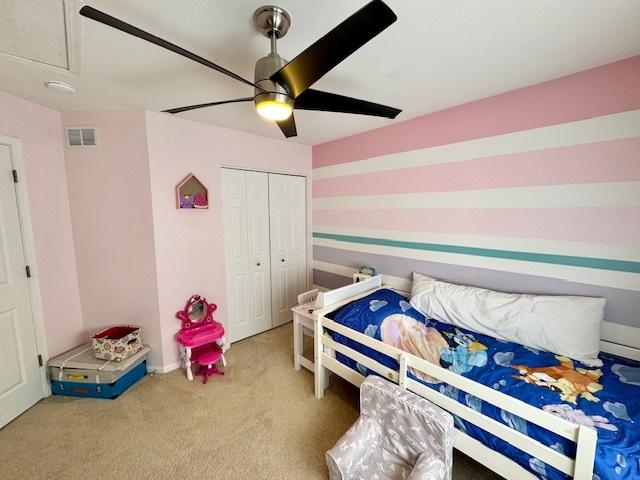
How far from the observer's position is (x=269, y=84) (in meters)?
1.15

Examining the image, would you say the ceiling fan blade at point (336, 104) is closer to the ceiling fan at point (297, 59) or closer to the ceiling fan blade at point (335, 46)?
the ceiling fan at point (297, 59)

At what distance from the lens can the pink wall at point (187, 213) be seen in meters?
2.35

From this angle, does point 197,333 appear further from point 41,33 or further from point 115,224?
point 41,33

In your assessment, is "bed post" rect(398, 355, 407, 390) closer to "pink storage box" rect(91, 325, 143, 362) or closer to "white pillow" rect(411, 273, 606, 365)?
"white pillow" rect(411, 273, 606, 365)

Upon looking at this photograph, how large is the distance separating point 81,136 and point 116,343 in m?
1.80

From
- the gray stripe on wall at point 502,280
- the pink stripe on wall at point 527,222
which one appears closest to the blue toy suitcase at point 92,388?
the gray stripe on wall at point 502,280

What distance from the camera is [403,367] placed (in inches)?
64.0

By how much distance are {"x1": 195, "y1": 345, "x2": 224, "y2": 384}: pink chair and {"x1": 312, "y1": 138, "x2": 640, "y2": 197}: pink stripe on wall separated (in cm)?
225

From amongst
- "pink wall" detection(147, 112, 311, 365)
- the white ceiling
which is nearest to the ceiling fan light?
the white ceiling

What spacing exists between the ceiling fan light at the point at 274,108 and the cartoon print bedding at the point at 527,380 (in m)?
1.54

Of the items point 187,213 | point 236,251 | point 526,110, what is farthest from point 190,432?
point 526,110

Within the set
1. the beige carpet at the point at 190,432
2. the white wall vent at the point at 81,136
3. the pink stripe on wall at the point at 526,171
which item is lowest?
the beige carpet at the point at 190,432

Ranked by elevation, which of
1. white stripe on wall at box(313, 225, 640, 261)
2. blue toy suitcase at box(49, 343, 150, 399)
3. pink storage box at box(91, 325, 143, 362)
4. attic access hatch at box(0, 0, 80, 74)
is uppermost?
attic access hatch at box(0, 0, 80, 74)

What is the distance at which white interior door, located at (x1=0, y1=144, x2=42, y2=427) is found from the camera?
6.26 feet
